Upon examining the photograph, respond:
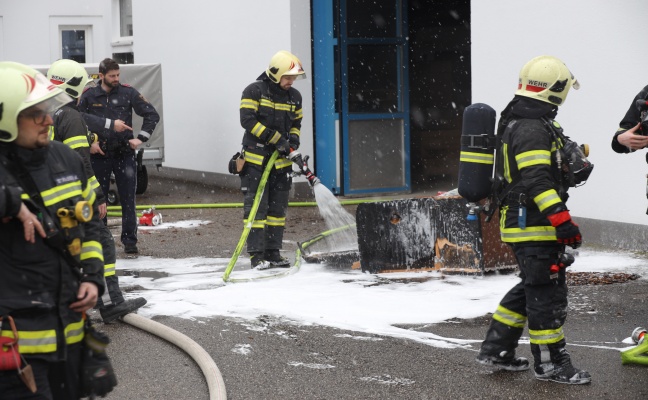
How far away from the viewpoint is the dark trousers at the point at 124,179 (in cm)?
1030

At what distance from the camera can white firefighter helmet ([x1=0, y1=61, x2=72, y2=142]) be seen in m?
3.57

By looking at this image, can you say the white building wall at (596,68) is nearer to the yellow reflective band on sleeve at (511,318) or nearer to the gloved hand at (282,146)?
the gloved hand at (282,146)

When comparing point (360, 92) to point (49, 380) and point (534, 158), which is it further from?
point (49, 380)

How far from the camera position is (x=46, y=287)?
3627 millimetres

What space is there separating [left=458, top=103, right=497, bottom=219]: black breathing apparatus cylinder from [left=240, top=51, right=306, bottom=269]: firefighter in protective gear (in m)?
3.70

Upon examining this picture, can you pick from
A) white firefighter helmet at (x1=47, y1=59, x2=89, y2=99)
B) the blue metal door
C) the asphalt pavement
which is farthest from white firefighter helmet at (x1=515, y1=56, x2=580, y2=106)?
the blue metal door

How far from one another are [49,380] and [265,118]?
5.93 meters

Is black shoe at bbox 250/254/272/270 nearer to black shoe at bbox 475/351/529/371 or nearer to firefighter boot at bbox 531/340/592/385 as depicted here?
black shoe at bbox 475/351/529/371

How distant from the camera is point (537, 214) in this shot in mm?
5504

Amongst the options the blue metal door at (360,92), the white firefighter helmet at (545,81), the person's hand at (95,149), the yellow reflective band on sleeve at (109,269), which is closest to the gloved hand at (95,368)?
the white firefighter helmet at (545,81)

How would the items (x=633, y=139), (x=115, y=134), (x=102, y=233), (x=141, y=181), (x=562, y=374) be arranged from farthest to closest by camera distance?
1. (x=141, y=181)
2. (x=115, y=134)
3. (x=102, y=233)
4. (x=633, y=139)
5. (x=562, y=374)

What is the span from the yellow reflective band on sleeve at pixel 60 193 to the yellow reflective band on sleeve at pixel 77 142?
358 cm

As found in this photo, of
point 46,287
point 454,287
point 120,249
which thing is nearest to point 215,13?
point 120,249

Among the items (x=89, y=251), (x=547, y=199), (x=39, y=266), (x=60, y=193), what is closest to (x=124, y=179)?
(x=547, y=199)
